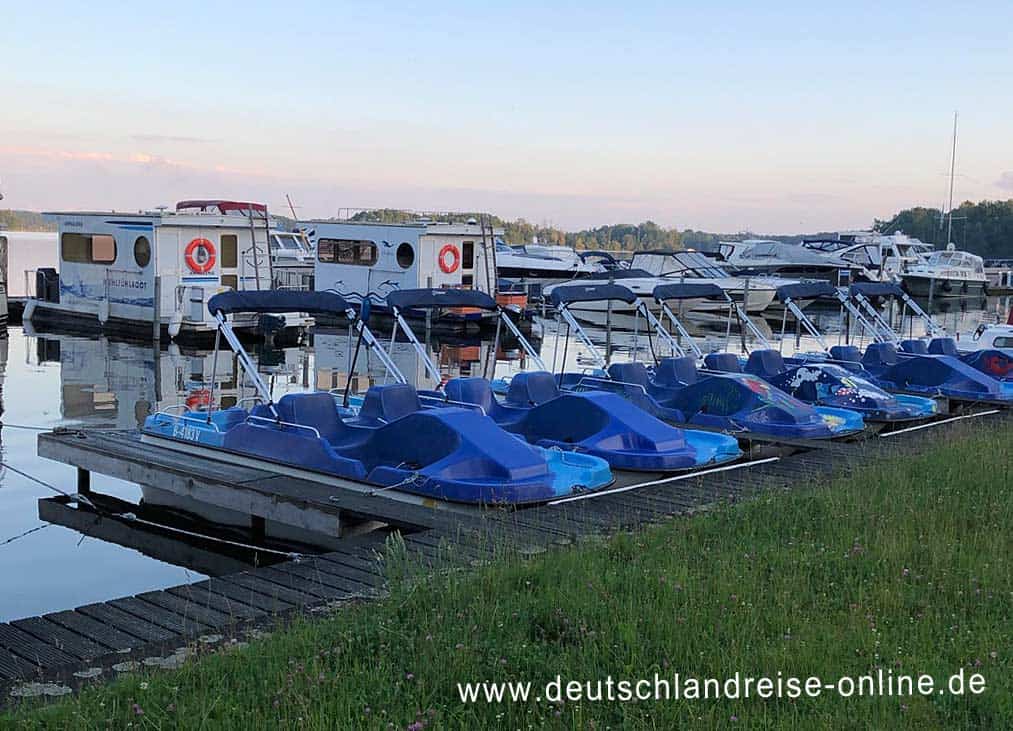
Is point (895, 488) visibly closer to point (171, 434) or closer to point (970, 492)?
point (970, 492)

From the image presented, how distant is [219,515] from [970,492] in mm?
7848

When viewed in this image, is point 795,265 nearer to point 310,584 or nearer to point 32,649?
point 310,584

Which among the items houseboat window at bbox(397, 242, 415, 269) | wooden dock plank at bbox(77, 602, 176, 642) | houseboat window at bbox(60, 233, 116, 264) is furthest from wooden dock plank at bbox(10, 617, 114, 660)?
houseboat window at bbox(397, 242, 415, 269)

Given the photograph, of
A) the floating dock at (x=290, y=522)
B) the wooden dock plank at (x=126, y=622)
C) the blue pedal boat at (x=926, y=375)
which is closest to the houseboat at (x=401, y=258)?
the blue pedal boat at (x=926, y=375)

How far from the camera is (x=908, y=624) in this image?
19.8ft

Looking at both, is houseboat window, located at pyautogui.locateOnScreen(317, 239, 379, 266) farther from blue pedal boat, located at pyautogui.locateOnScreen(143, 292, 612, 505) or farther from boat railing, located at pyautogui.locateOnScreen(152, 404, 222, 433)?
blue pedal boat, located at pyautogui.locateOnScreen(143, 292, 612, 505)

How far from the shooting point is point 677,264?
171ft

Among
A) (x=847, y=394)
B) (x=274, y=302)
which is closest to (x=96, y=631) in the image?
(x=274, y=302)

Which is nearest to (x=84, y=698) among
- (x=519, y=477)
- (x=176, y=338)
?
(x=519, y=477)

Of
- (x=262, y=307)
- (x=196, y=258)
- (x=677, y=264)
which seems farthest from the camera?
(x=677, y=264)

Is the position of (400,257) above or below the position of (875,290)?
above

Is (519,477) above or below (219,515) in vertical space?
above

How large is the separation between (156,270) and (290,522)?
22.5 metres

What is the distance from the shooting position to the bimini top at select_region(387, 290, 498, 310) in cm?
1484
